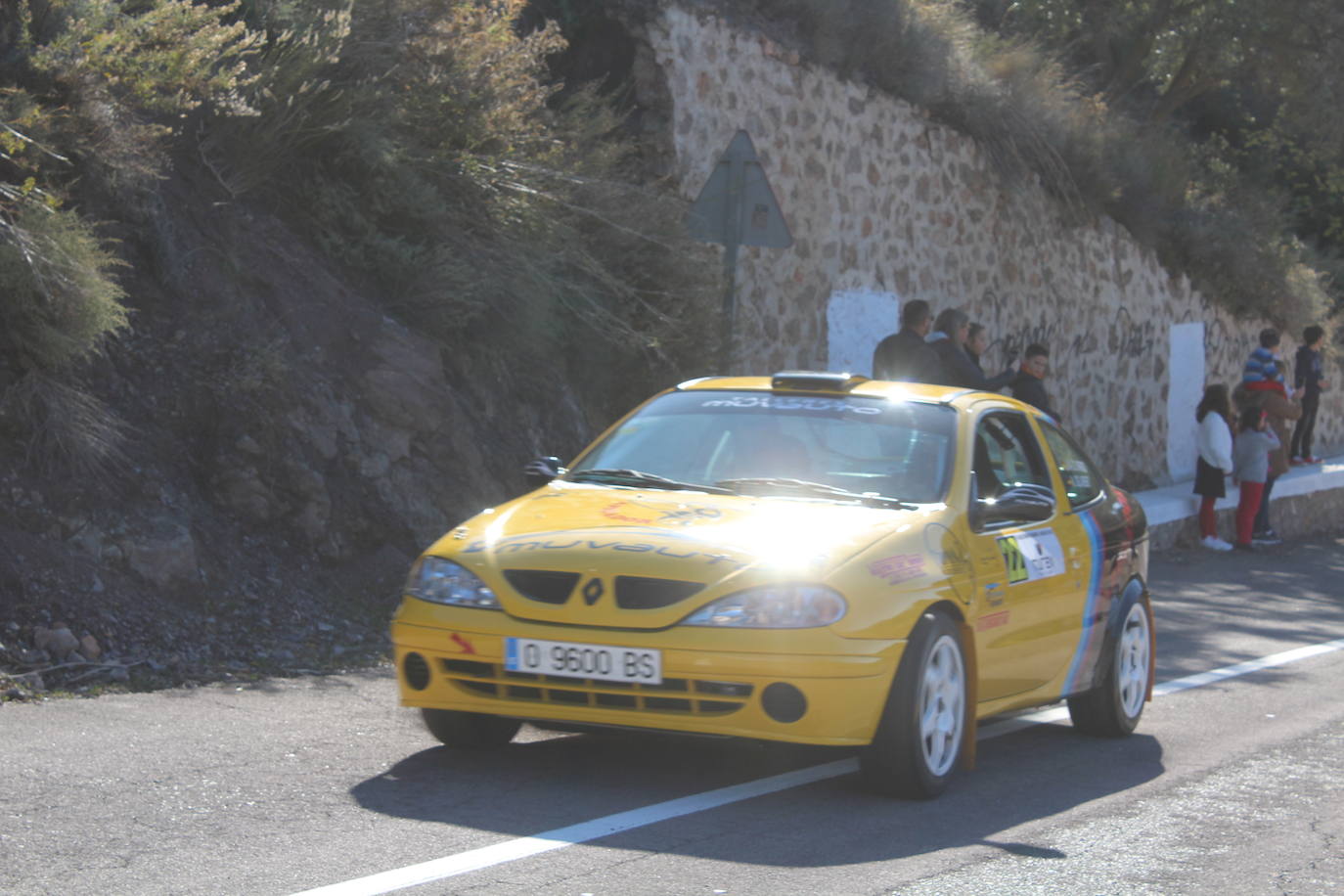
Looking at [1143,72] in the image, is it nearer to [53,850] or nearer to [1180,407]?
[1180,407]

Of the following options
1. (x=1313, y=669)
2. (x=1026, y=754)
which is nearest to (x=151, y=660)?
(x=1026, y=754)

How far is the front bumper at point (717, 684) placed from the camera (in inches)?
229

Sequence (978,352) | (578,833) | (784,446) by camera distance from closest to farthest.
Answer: (578,833) < (784,446) < (978,352)

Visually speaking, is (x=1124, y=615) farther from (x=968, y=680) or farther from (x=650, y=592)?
(x=650, y=592)

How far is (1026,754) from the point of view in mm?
7559

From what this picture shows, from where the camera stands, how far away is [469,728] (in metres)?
6.66

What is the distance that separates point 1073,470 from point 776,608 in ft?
9.16

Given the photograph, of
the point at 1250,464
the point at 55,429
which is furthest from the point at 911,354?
the point at 1250,464

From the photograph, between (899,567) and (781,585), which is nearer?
(781,585)

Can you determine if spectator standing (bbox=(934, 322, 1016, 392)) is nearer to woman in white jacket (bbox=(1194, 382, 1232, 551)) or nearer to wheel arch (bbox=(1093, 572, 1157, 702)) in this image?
wheel arch (bbox=(1093, 572, 1157, 702))

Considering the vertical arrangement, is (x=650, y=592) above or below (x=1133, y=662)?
above

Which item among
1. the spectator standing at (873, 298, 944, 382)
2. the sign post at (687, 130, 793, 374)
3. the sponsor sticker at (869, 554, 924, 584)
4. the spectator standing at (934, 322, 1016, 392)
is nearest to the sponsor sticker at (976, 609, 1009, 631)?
the sponsor sticker at (869, 554, 924, 584)

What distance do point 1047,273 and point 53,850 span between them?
58.1 ft

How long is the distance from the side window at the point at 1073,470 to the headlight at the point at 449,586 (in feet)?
9.88
